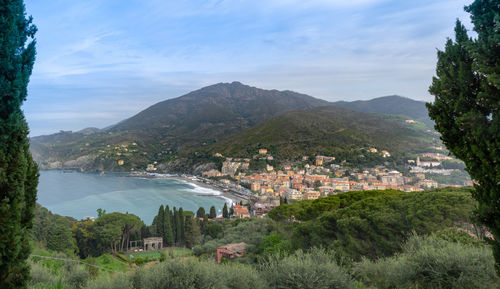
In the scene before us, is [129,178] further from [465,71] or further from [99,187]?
[465,71]

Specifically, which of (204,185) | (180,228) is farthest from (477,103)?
(204,185)

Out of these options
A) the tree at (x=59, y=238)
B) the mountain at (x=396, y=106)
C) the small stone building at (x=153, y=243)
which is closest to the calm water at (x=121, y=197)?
the small stone building at (x=153, y=243)

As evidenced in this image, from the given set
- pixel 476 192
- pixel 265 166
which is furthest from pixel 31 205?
pixel 265 166

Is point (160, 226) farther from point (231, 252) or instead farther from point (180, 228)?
point (231, 252)

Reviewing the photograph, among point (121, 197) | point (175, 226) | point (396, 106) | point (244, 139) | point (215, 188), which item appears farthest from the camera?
point (396, 106)

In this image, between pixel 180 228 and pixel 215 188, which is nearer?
pixel 180 228

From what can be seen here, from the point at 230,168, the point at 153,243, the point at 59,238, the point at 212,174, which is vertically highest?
the point at 230,168

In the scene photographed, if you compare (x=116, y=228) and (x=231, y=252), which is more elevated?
(x=231, y=252)
